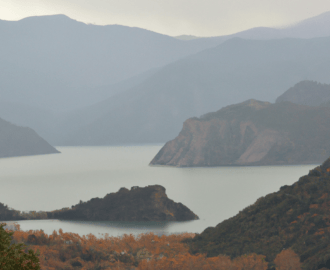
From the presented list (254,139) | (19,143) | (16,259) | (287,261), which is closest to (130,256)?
(287,261)

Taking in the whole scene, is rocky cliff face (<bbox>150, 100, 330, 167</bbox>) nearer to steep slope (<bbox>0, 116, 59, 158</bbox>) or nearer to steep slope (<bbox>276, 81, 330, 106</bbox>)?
steep slope (<bbox>276, 81, 330, 106</bbox>)

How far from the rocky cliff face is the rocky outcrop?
71098 mm

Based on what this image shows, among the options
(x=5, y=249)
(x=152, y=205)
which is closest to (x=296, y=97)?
(x=152, y=205)

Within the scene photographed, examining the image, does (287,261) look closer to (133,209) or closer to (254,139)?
(133,209)

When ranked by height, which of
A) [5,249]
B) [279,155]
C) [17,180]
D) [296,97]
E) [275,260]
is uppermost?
[296,97]

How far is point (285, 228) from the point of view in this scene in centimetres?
1958

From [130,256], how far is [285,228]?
6018mm

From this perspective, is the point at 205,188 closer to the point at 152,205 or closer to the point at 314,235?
the point at 152,205

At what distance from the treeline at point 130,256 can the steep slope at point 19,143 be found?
146 m

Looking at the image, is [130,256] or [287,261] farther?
[130,256]

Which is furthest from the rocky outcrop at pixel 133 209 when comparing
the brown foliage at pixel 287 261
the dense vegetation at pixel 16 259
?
the dense vegetation at pixel 16 259

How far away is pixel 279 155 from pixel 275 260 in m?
90.8

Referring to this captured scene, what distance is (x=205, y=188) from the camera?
5600 cm

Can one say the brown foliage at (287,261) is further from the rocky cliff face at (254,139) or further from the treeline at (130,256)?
the rocky cliff face at (254,139)
